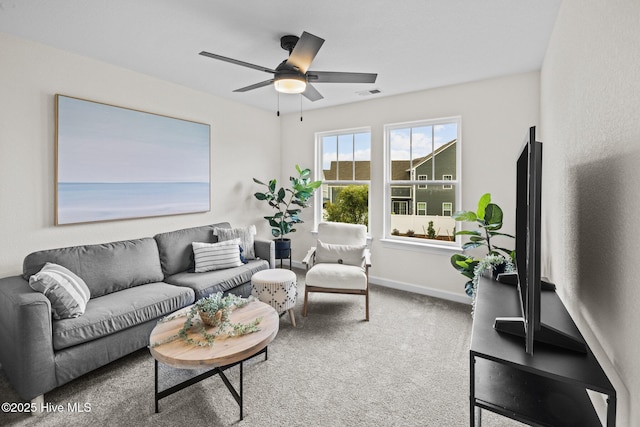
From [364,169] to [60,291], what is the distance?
366cm

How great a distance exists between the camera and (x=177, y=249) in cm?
344

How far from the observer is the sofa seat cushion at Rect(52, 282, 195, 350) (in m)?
2.11

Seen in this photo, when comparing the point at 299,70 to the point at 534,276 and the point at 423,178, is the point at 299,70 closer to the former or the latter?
the point at 534,276

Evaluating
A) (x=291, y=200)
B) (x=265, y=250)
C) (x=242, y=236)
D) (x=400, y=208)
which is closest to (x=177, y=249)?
(x=242, y=236)

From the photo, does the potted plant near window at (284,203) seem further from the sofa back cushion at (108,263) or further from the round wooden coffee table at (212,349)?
the round wooden coffee table at (212,349)

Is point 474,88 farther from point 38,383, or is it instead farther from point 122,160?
point 38,383

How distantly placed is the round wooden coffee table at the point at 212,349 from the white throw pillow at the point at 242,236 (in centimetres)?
153

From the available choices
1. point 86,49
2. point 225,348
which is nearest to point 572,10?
point 225,348

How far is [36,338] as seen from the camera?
194cm

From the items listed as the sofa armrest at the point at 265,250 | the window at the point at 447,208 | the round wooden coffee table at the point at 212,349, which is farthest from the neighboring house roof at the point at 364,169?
the round wooden coffee table at the point at 212,349

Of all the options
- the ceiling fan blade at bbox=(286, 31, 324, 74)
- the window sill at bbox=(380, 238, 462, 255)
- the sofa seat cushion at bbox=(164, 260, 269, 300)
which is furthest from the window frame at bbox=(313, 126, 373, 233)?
the ceiling fan blade at bbox=(286, 31, 324, 74)

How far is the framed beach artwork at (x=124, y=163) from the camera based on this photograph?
2.90 meters

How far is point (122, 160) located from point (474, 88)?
154 inches

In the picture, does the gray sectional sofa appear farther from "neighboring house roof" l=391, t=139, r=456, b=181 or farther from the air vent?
the air vent
